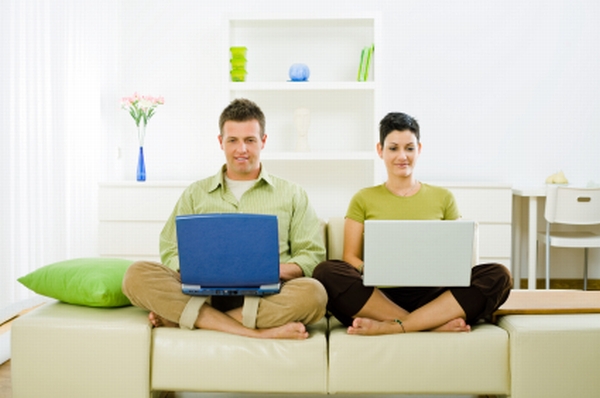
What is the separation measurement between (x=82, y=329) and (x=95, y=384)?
0.17 meters

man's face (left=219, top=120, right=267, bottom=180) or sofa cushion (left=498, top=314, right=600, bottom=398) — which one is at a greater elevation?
man's face (left=219, top=120, right=267, bottom=180)

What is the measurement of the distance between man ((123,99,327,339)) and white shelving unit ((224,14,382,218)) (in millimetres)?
1996

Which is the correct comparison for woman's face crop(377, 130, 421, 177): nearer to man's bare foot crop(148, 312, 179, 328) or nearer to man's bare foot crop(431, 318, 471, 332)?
man's bare foot crop(431, 318, 471, 332)

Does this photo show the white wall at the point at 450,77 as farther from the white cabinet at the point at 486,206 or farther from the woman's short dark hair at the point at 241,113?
the woman's short dark hair at the point at 241,113

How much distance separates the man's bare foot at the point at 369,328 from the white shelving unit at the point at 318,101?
8.07 ft

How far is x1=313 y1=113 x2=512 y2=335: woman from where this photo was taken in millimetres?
1928

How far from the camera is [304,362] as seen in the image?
1.85 metres

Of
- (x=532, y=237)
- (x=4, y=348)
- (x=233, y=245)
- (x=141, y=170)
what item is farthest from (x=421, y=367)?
(x=141, y=170)

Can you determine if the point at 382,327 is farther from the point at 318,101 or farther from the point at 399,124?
the point at 318,101

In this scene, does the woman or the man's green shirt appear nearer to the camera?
the woman

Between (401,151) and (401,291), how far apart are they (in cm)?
52

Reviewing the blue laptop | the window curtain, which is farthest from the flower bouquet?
the blue laptop

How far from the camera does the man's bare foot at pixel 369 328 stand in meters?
1.90

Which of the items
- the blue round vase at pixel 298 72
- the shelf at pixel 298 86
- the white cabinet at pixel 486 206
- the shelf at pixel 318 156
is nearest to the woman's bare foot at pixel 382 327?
the white cabinet at pixel 486 206
